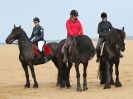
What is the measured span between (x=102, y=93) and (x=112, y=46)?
6.36 feet

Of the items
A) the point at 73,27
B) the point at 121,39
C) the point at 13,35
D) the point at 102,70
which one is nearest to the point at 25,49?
the point at 13,35

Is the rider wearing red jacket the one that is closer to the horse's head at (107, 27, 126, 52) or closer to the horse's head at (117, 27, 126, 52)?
the horse's head at (107, 27, 126, 52)

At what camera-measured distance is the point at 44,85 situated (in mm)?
17500

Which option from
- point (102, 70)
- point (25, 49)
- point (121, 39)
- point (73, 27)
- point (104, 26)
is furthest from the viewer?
point (102, 70)

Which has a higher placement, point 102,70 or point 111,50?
point 111,50

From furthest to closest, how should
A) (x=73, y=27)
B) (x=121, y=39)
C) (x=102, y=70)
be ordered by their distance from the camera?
1. (x=102, y=70)
2. (x=73, y=27)
3. (x=121, y=39)

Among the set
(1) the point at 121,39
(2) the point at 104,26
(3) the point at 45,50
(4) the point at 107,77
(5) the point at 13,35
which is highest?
(2) the point at 104,26

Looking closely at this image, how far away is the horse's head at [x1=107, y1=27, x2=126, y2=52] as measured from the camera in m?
15.2

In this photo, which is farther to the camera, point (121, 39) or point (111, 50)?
point (111, 50)

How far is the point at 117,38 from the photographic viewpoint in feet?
50.3

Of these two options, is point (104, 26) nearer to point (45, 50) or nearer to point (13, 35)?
point (45, 50)

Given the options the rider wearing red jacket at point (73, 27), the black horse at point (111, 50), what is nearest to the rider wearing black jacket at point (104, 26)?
the black horse at point (111, 50)

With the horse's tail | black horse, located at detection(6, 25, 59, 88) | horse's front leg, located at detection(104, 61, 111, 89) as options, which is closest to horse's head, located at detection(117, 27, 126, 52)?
horse's front leg, located at detection(104, 61, 111, 89)

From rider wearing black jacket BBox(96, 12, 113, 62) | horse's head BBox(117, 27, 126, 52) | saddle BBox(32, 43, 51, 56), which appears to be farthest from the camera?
saddle BBox(32, 43, 51, 56)
